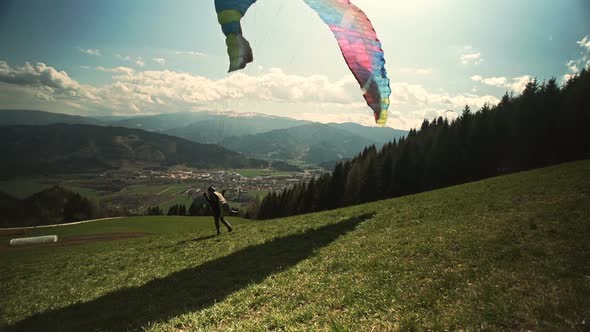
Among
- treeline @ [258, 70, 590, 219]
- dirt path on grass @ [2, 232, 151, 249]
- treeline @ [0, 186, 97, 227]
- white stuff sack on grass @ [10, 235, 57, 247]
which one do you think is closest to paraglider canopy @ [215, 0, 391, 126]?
dirt path on grass @ [2, 232, 151, 249]

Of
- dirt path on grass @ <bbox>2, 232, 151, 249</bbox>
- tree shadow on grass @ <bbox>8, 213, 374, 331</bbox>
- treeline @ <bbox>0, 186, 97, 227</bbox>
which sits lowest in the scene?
treeline @ <bbox>0, 186, 97, 227</bbox>

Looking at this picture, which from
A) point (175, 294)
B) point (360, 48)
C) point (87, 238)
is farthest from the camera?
point (87, 238)

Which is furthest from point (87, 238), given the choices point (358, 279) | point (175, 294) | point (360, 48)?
point (360, 48)

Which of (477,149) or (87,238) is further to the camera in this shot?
(477,149)

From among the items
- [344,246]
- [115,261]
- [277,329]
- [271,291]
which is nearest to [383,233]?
[344,246]

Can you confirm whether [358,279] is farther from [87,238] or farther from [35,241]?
[35,241]

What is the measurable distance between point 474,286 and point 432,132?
73844mm

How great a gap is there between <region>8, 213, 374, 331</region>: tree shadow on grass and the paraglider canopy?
781 centimetres

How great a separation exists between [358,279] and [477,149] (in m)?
63.0

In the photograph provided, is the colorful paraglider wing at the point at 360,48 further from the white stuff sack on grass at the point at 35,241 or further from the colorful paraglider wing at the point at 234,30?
the white stuff sack on grass at the point at 35,241

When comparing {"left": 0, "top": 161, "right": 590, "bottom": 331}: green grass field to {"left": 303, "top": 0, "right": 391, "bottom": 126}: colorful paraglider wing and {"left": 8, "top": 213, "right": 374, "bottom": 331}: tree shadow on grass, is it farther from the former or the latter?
{"left": 303, "top": 0, "right": 391, "bottom": 126}: colorful paraglider wing

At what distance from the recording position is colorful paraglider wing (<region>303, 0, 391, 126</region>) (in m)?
13.5

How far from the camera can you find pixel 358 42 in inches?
537

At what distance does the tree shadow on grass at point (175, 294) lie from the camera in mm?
9984
